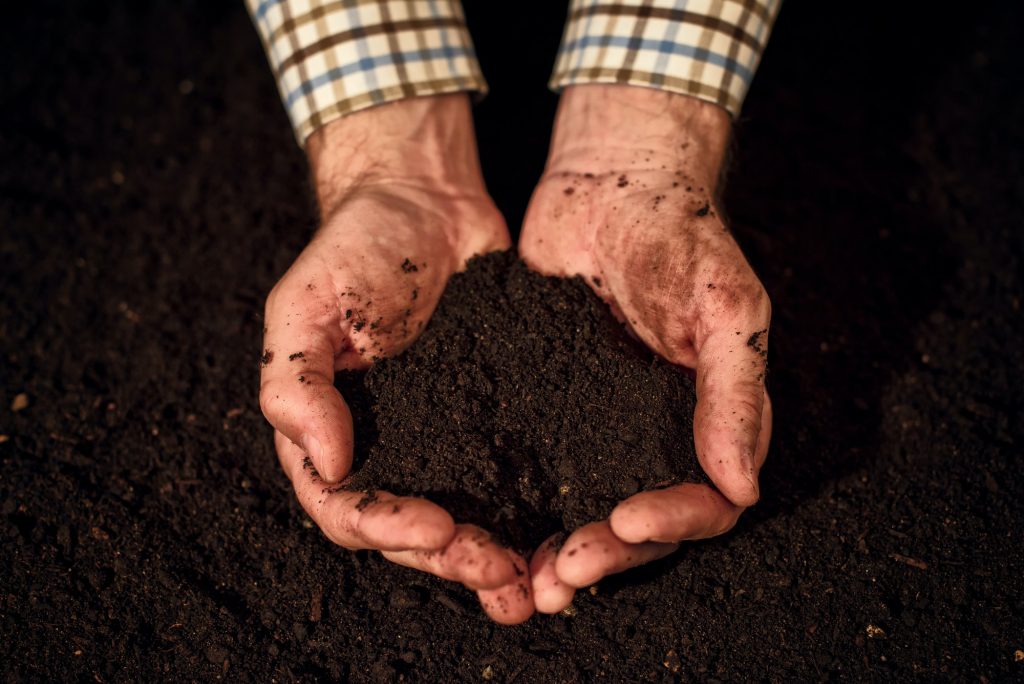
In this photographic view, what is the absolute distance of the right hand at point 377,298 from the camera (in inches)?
66.3

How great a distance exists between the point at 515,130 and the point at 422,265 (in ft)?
3.63

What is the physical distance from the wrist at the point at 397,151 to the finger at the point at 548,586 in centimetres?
120

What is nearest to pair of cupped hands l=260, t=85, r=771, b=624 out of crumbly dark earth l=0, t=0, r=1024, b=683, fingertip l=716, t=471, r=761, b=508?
fingertip l=716, t=471, r=761, b=508

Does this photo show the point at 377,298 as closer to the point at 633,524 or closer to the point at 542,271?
the point at 542,271

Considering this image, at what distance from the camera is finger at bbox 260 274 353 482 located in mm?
1816

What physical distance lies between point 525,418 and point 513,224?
103cm

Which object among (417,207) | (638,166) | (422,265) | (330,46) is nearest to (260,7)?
(330,46)

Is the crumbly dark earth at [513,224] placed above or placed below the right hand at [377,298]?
below

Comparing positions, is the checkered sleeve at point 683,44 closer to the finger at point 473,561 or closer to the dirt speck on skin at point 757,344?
the dirt speck on skin at point 757,344

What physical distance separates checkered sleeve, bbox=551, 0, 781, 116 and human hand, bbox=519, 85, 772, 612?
0.17 feet

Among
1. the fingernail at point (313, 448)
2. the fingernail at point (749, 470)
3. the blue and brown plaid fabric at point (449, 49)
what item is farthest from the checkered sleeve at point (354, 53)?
the fingernail at point (749, 470)

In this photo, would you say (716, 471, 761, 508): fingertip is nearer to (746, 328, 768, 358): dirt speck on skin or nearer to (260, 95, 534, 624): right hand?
(746, 328, 768, 358): dirt speck on skin

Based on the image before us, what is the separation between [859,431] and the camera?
2293mm

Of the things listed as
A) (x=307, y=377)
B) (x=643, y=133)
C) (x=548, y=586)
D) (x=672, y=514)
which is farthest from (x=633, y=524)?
(x=643, y=133)
